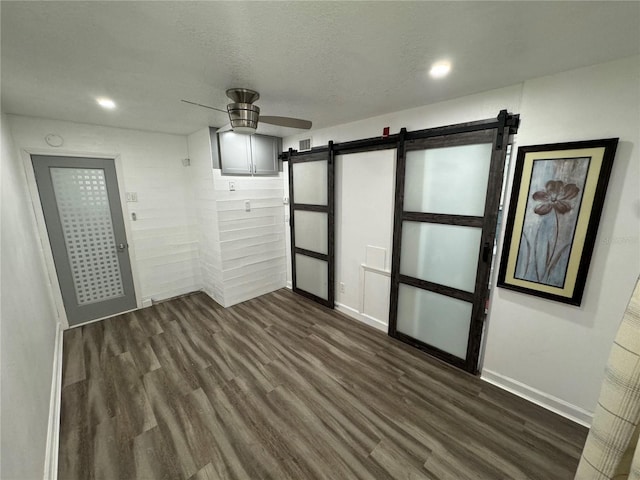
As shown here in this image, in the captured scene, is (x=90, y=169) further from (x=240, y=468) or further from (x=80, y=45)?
(x=240, y=468)

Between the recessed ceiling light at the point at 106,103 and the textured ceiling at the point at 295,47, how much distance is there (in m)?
0.09

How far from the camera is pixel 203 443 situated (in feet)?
5.48

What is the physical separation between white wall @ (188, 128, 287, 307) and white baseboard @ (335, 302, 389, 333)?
1.35 meters

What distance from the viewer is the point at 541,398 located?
6.42ft

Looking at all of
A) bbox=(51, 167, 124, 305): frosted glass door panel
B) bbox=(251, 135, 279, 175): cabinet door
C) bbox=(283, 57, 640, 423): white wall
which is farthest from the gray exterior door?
bbox=(283, 57, 640, 423): white wall

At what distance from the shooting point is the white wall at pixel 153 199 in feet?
9.83

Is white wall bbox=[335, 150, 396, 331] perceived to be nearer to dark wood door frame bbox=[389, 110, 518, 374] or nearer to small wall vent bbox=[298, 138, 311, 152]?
dark wood door frame bbox=[389, 110, 518, 374]

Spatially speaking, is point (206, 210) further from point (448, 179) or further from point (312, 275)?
point (448, 179)

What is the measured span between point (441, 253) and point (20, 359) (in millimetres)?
3105

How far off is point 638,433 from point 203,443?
221cm

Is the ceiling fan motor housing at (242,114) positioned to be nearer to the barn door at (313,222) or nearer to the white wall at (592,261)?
the barn door at (313,222)

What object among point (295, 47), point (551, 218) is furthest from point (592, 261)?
point (295, 47)

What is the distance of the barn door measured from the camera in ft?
10.8

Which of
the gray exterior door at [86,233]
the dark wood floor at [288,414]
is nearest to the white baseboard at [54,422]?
the dark wood floor at [288,414]
